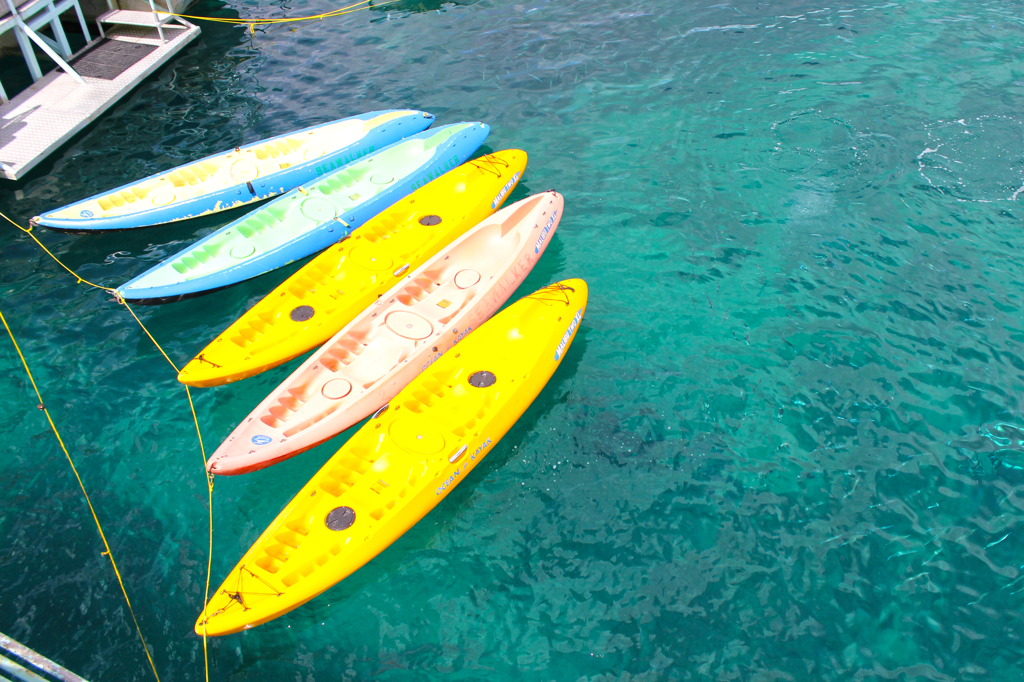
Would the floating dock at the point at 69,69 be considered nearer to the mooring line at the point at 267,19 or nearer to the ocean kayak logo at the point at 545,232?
the mooring line at the point at 267,19

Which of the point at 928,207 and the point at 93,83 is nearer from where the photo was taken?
the point at 928,207

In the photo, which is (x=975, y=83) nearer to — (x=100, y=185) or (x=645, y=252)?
(x=645, y=252)

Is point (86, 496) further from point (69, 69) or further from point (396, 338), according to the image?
point (69, 69)

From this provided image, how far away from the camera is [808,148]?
17297 millimetres

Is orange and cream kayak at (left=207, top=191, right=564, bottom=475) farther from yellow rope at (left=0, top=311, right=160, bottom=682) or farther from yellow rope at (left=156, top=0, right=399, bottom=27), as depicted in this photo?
yellow rope at (left=156, top=0, right=399, bottom=27)

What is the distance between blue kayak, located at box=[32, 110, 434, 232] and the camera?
15172mm

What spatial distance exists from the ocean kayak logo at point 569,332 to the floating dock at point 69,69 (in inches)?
556

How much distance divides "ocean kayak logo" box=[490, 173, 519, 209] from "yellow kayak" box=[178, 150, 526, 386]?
1.0 inches

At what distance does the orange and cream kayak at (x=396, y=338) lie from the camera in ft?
36.9

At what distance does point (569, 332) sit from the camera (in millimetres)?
12828

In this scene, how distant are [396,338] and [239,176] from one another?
659 centimetres

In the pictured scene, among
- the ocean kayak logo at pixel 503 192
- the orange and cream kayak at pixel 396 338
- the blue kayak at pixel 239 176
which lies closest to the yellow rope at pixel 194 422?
the orange and cream kayak at pixel 396 338

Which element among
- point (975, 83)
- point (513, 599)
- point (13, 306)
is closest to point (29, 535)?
point (13, 306)

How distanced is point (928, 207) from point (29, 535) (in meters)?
18.8
